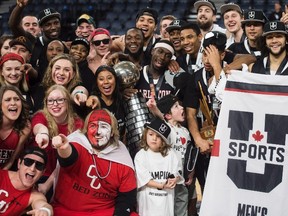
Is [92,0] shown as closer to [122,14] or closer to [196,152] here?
[122,14]

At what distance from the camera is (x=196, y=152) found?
611 centimetres

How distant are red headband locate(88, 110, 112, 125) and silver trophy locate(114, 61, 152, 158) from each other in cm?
56

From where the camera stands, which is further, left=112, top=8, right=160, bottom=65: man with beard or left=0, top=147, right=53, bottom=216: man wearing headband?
left=112, top=8, right=160, bottom=65: man with beard

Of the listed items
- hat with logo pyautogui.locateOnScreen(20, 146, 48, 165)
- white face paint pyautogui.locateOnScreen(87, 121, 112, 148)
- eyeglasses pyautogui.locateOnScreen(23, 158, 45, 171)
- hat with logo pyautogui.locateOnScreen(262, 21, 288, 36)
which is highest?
hat with logo pyautogui.locateOnScreen(262, 21, 288, 36)

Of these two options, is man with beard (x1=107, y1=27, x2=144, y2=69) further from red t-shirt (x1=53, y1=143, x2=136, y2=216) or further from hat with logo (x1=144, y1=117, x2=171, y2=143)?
red t-shirt (x1=53, y1=143, x2=136, y2=216)

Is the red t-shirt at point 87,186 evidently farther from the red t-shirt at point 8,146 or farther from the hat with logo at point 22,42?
the hat with logo at point 22,42

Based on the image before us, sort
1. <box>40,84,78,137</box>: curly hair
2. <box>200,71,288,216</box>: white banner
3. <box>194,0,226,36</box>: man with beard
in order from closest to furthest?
<box>200,71,288,216</box>: white banner
<box>40,84,78,137</box>: curly hair
<box>194,0,226,36</box>: man with beard

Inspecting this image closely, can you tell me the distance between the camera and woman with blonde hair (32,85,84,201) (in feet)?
18.2

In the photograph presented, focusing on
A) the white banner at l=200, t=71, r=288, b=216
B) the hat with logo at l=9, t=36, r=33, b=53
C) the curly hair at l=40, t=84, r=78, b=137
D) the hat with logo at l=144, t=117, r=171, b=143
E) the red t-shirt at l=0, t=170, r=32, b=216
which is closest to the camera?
the red t-shirt at l=0, t=170, r=32, b=216

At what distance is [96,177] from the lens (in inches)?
213

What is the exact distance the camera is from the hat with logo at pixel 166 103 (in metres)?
6.05

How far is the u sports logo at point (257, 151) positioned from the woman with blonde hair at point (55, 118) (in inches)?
52.1

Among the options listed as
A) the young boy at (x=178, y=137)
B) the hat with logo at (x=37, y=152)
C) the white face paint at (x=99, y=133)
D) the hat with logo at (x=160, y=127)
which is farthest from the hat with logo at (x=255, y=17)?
the hat with logo at (x=37, y=152)

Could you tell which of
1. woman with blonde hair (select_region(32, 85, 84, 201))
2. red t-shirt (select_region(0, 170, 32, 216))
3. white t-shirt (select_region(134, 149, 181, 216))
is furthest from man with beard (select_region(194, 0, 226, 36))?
red t-shirt (select_region(0, 170, 32, 216))
